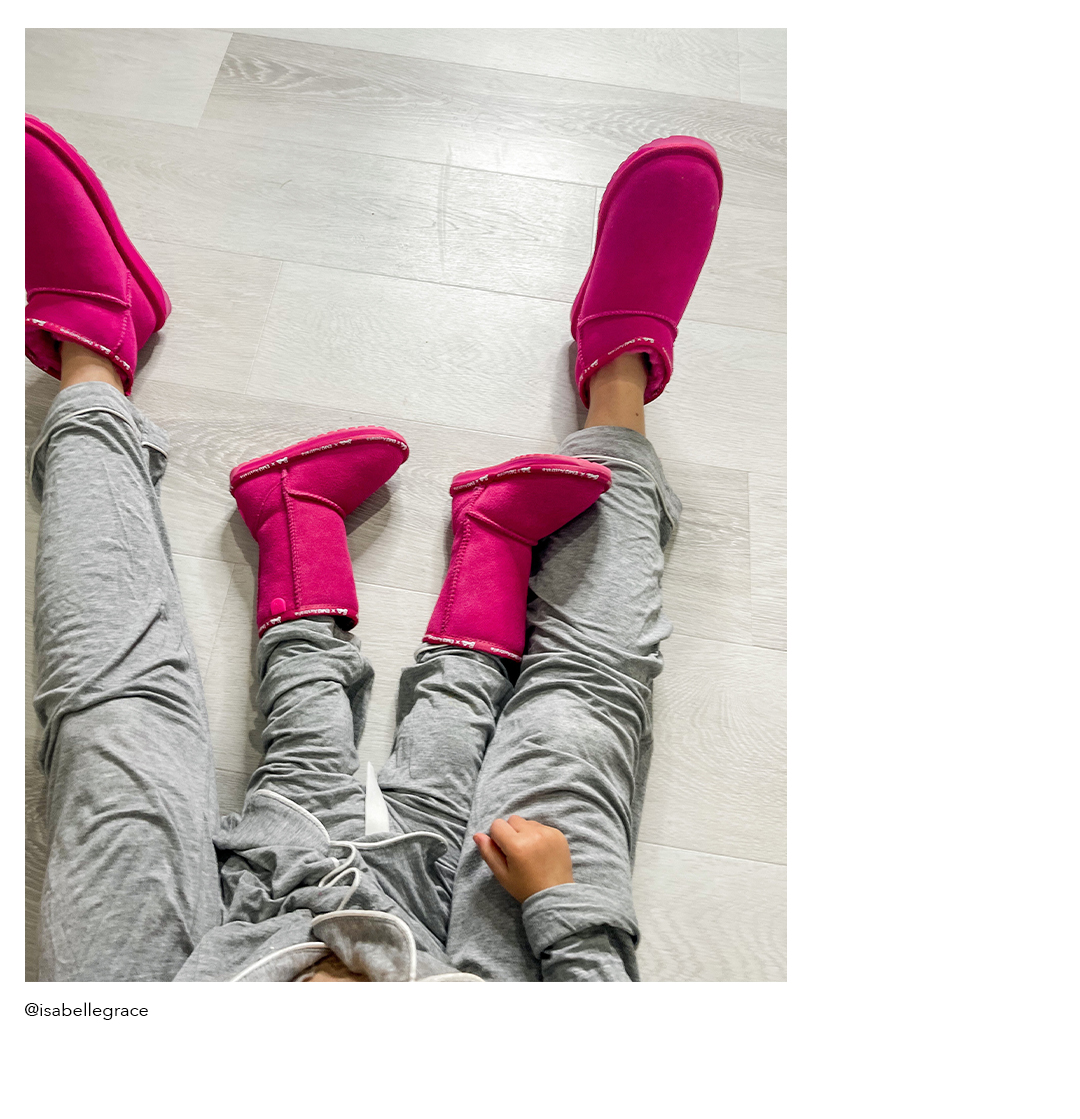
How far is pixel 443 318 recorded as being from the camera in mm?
992

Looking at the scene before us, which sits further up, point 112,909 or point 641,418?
point 641,418

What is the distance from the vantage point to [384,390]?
95cm

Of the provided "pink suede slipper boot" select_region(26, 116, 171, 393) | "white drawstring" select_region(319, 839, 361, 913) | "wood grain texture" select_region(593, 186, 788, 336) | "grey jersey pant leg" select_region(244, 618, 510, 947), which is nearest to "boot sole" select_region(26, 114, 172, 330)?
"pink suede slipper boot" select_region(26, 116, 171, 393)

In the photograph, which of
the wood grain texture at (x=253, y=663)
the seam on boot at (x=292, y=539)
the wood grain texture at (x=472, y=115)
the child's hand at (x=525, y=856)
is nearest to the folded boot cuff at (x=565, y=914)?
the child's hand at (x=525, y=856)

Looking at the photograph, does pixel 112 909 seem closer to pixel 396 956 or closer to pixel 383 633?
pixel 396 956

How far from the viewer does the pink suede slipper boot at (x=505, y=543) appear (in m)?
0.79

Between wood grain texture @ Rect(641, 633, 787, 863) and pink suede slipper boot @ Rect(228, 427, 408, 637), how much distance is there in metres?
0.33

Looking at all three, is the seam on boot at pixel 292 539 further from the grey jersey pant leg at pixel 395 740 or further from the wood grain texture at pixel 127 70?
the wood grain texture at pixel 127 70

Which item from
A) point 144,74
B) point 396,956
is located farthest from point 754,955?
point 144,74

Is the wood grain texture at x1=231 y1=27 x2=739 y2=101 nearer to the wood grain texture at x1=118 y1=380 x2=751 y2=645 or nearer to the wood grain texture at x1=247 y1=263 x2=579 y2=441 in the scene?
the wood grain texture at x1=247 y1=263 x2=579 y2=441

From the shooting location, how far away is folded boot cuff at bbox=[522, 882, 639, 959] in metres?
0.62

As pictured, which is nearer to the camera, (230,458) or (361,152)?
(230,458)

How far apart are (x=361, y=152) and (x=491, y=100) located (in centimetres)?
19

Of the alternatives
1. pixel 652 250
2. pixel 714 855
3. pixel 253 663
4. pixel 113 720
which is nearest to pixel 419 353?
pixel 652 250
